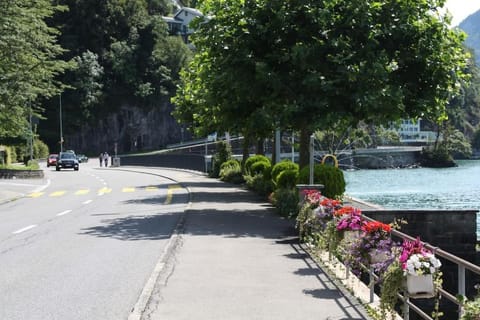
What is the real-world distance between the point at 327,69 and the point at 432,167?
3741 inches

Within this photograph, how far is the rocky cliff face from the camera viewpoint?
111750 millimetres

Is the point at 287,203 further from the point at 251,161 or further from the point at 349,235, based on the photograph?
the point at 251,161

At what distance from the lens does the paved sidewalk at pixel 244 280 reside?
7594mm

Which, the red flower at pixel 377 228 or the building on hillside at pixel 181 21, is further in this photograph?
the building on hillside at pixel 181 21

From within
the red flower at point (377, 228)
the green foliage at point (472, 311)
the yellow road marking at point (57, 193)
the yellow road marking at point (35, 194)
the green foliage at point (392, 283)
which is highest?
the red flower at point (377, 228)

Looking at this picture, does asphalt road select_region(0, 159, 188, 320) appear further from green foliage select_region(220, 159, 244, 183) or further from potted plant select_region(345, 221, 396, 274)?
green foliage select_region(220, 159, 244, 183)

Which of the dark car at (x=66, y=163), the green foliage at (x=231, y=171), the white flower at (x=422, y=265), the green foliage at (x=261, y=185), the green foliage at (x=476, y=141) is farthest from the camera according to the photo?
the green foliage at (x=476, y=141)

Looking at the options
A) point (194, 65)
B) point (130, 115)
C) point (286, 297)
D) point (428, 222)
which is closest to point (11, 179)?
point (194, 65)

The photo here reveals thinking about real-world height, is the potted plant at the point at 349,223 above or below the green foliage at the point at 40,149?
below

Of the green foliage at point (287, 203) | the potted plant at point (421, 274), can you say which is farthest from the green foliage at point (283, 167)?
the potted plant at point (421, 274)

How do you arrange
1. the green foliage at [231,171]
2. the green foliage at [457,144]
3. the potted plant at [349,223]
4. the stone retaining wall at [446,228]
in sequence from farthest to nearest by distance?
the green foliage at [457,144], the green foliage at [231,171], the stone retaining wall at [446,228], the potted plant at [349,223]

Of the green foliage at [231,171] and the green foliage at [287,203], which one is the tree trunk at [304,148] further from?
the green foliage at [231,171]

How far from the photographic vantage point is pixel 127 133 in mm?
114688

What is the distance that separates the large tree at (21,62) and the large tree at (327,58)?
61.8 ft
